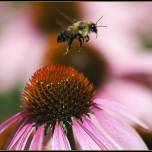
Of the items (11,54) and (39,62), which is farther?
(11,54)

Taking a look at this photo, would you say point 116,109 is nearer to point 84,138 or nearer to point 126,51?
point 84,138

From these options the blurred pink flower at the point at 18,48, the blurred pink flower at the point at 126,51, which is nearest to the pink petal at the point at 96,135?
the blurred pink flower at the point at 126,51

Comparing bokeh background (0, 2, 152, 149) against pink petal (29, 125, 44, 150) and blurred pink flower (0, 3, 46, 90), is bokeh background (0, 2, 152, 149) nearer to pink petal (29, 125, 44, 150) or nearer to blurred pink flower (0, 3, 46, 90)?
blurred pink flower (0, 3, 46, 90)

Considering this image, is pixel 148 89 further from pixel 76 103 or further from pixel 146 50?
pixel 76 103

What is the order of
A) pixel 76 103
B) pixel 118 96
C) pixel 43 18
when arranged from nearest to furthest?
1. pixel 76 103
2. pixel 118 96
3. pixel 43 18

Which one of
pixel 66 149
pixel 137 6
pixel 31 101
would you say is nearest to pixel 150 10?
pixel 137 6

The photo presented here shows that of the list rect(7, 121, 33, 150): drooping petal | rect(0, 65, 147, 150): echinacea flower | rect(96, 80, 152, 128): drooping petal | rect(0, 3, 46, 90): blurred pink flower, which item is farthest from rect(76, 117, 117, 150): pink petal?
rect(0, 3, 46, 90): blurred pink flower

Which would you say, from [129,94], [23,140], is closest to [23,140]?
[23,140]

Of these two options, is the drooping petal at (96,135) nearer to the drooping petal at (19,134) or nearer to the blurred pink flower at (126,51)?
the drooping petal at (19,134)
